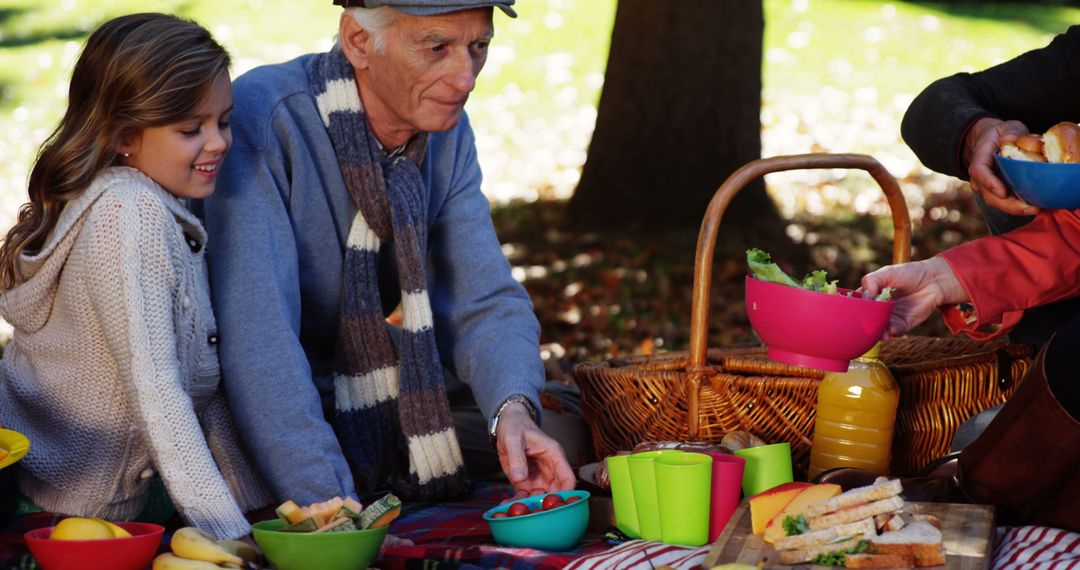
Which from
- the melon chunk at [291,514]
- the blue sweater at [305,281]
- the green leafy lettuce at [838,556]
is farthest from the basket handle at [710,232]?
the melon chunk at [291,514]

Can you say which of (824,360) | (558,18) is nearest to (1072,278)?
(824,360)

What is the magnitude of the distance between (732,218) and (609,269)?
883 mm

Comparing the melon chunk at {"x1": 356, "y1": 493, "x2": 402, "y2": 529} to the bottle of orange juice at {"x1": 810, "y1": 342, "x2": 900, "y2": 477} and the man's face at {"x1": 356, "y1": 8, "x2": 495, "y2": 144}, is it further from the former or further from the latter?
the bottle of orange juice at {"x1": 810, "y1": 342, "x2": 900, "y2": 477}

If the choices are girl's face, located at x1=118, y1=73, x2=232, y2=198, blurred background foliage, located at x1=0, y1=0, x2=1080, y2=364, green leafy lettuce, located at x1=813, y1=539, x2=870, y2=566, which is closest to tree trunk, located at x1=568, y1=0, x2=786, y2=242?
blurred background foliage, located at x1=0, y1=0, x2=1080, y2=364

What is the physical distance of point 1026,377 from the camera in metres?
2.88

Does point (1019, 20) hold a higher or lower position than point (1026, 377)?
higher

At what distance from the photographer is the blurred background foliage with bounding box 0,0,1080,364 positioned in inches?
270

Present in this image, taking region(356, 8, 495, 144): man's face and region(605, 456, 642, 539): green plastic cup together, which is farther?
region(356, 8, 495, 144): man's face

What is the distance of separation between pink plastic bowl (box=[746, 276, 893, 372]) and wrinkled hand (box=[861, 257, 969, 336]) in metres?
0.27

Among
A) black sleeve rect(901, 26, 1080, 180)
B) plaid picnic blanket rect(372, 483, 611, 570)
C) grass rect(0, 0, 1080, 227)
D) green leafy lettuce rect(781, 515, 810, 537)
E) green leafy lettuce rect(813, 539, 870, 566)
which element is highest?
grass rect(0, 0, 1080, 227)

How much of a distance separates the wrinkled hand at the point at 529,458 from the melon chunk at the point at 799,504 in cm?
59

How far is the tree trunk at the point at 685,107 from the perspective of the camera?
7.38 meters

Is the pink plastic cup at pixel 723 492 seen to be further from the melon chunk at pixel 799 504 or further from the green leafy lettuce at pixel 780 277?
the green leafy lettuce at pixel 780 277

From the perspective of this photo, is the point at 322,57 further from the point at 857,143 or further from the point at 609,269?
the point at 857,143
